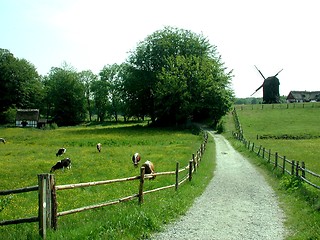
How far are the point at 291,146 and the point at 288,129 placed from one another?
1927 cm

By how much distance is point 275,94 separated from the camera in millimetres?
111000

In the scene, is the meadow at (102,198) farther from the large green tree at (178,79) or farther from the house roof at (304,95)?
the house roof at (304,95)

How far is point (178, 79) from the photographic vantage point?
69875 millimetres

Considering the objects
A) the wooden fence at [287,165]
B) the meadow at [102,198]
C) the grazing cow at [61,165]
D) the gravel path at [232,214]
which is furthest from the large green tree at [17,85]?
the gravel path at [232,214]

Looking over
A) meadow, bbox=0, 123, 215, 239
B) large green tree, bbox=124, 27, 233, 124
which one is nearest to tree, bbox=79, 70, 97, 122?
large green tree, bbox=124, 27, 233, 124

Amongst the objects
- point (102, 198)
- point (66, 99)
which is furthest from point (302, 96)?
point (102, 198)

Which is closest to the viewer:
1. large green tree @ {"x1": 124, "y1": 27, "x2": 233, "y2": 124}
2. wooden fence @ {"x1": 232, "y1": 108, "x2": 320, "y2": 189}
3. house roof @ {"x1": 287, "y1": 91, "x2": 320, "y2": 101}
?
wooden fence @ {"x1": 232, "y1": 108, "x2": 320, "y2": 189}

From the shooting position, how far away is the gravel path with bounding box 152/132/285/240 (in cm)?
1085

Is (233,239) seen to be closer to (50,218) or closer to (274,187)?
(50,218)

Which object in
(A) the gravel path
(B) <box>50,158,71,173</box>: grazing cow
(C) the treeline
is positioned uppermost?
(C) the treeline

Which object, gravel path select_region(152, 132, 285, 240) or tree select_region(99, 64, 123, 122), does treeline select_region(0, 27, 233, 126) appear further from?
gravel path select_region(152, 132, 285, 240)

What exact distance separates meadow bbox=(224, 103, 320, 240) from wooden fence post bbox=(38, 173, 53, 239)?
23.0ft

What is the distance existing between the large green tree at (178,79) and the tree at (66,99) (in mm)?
42010

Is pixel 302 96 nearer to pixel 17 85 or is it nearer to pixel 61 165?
pixel 17 85
